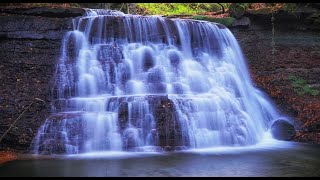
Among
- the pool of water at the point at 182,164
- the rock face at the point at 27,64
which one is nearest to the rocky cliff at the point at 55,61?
the rock face at the point at 27,64

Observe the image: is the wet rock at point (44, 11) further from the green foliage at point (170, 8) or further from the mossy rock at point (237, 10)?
the green foliage at point (170, 8)

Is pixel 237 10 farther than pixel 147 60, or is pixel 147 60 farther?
pixel 237 10

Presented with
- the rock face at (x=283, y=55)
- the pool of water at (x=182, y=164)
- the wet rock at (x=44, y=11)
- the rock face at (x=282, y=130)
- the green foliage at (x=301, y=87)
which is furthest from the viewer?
the rock face at (x=283, y=55)

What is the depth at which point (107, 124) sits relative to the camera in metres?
9.70

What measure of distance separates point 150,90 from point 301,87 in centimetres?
630

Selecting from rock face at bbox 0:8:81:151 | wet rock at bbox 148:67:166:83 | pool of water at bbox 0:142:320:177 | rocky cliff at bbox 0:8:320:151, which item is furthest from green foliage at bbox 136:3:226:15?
pool of water at bbox 0:142:320:177

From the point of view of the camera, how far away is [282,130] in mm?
11523

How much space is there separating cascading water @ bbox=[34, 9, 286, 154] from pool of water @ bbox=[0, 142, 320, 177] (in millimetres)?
737

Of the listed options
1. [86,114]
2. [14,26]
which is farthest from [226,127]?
[14,26]

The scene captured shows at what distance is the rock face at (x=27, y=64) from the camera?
9.71 meters

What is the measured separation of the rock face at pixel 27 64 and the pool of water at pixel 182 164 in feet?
5.50

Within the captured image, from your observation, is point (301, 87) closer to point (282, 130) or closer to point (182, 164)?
point (282, 130)

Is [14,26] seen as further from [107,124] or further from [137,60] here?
[107,124]

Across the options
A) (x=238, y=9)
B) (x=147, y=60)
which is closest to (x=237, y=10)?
(x=238, y=9)
